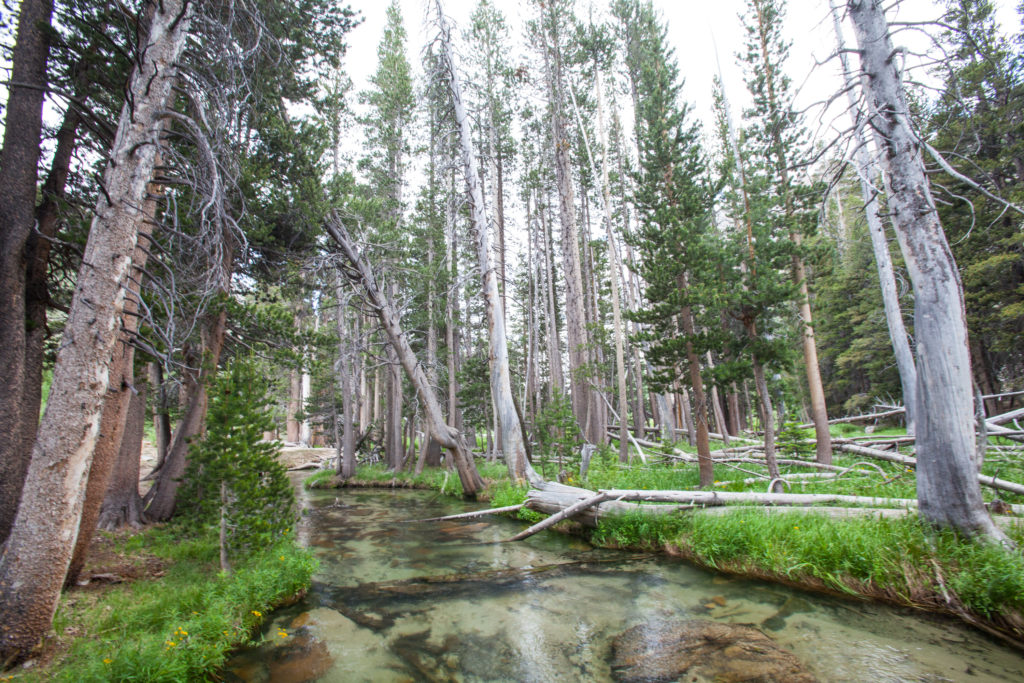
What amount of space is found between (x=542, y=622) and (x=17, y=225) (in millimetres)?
7730

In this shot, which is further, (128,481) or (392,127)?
(392,127)

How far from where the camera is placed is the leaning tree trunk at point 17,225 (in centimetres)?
517

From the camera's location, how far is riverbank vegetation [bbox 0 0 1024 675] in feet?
15.3

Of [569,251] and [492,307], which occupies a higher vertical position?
[569,251]

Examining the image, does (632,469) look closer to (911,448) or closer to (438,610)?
(911,448)

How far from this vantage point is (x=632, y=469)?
12242 mm

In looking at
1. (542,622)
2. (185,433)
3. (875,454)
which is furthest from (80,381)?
(875,454)

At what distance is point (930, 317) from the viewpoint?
486 cm

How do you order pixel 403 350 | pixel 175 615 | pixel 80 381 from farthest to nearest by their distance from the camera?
pixel 403 350, pixel 175 615, pixel 80 381

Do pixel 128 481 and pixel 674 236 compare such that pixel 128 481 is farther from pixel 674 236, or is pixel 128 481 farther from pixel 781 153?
pixel 781 153

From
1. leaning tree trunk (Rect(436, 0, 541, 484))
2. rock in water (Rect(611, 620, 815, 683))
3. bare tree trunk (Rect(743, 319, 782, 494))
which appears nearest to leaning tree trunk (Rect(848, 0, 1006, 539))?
rock in water (Rect(611, 620, 815, 683))

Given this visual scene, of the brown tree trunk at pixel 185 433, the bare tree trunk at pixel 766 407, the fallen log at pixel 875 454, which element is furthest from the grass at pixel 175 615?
the fallen log at pixel 875 454

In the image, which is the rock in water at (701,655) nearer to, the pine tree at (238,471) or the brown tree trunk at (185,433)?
the pine tree at (238,471)

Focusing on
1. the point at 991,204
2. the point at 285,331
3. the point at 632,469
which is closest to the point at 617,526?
the point at 632,469
